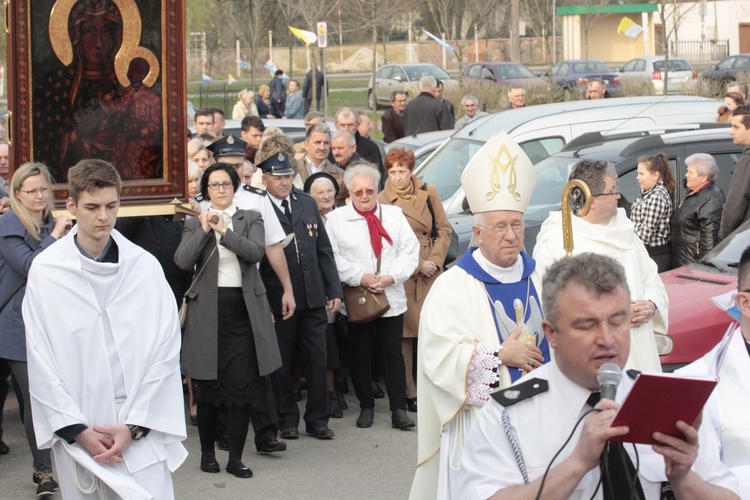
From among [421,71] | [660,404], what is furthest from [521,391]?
[421,71]

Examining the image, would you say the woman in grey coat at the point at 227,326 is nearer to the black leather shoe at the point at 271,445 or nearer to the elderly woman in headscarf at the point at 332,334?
the black leather shoe at the point at 271,445

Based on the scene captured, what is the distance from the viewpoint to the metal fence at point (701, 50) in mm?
55862

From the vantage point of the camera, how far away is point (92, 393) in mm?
4875

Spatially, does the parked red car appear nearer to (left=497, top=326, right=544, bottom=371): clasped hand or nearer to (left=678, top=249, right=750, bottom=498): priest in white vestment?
(left=497, top=326, right=544, bottom=371): clasped hand

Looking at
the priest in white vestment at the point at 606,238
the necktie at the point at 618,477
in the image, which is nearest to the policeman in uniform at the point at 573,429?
the necktie at the point at 618,477

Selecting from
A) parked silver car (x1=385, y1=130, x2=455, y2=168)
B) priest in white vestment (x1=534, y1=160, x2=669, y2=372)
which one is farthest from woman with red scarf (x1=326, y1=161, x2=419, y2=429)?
parked silver car (x1=385, y1=130, x2=455, y2=168)

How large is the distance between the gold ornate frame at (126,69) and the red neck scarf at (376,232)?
1753 mm

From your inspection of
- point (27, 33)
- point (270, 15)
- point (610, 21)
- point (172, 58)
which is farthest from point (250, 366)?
point (610, 21)

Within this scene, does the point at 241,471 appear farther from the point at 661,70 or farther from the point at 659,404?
the point at 661,70

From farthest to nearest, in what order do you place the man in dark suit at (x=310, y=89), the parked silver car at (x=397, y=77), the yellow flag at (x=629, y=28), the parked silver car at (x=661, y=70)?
1. the parked silver car at (x=397, y=77)
2. the parked silver car at (x=661, y=70)
3. the yellow flag at (x=629, y=28)
4. the man in dark suit at (x=310, y=89)

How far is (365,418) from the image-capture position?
8703mm

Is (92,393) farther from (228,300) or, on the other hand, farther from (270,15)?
(270,15)

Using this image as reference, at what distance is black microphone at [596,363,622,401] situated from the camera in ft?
9.88

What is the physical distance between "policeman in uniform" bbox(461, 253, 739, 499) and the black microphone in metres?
0.09
